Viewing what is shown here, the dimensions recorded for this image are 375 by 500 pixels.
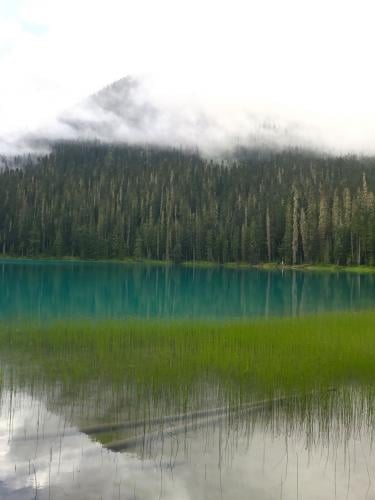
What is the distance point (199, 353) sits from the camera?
16.6 metres

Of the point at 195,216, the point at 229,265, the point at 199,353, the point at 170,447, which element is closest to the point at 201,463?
the point at 170,447

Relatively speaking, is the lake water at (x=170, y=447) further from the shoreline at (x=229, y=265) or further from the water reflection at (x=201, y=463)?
the shoreline at (x=229, y=265)

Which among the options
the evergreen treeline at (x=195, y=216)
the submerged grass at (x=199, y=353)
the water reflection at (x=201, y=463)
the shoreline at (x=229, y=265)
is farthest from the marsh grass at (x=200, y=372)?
the evergreen treeline at (x=195, y=216)

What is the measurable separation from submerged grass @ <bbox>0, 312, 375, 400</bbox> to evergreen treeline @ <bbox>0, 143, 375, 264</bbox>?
7840 centimetres

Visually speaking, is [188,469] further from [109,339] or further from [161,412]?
[109,339]

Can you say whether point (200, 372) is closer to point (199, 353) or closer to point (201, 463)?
point (199, 353)

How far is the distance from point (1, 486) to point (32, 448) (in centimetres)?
146

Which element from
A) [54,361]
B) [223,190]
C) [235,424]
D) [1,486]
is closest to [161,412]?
[235,424]

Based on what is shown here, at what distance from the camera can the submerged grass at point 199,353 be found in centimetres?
1355

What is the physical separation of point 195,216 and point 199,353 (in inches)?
5059

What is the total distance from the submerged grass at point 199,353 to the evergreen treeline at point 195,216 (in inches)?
3087

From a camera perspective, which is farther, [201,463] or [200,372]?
[200,372]

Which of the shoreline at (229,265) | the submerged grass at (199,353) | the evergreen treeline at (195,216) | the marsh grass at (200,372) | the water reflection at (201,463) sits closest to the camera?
the water reflection at (201,463)

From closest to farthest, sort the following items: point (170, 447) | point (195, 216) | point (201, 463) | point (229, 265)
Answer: point (201, 463), point (170, 447), point (229, 265), point (195, 216)
